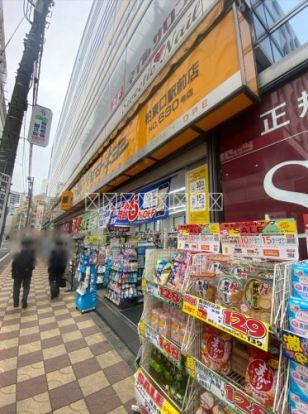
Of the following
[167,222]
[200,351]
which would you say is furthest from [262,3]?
[200,351]

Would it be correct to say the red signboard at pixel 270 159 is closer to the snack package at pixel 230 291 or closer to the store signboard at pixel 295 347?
the snack package at pixel 230 291

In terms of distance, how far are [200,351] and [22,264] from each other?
16.8 feet

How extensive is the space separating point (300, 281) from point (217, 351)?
0.72 m

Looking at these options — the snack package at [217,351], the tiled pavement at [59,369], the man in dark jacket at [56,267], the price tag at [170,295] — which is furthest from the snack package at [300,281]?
the man in dark jacket at [56,267]

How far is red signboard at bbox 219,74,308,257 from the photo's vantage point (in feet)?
5.21

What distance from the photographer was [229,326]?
101 centimetres

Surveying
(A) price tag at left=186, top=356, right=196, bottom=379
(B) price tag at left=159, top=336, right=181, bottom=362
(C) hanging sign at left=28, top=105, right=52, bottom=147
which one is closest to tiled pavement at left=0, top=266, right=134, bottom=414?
(B) price tag at left=159, top=336, right=181, bottom=362

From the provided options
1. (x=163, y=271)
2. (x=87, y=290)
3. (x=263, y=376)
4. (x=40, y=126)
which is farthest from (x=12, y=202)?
(x=263, y=376)

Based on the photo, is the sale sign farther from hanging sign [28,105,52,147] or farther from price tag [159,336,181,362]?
hanging sign [28,105,52,147]

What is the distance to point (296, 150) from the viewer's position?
A: 5.29 feet

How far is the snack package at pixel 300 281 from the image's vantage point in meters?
0.81

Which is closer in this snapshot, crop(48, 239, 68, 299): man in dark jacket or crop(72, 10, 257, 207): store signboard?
crop(72, 10, 257, 207): store signboard

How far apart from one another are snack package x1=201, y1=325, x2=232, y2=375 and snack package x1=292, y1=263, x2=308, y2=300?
24.4 inches

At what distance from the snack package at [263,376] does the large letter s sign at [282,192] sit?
1.07 m
